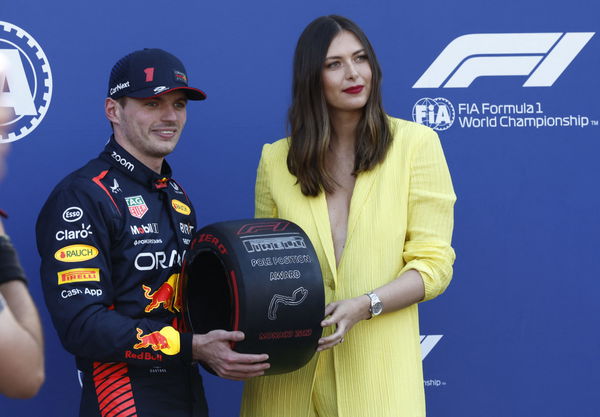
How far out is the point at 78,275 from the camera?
174 cm

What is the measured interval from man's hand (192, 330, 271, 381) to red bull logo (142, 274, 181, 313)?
0.13 m

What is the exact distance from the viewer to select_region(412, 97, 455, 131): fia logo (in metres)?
2.56

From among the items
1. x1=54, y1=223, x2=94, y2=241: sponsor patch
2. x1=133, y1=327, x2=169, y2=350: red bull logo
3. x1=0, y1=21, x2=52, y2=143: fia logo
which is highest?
x1=0, y1=21, x2=52, y2=143: fia logo

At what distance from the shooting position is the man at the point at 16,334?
1.02m

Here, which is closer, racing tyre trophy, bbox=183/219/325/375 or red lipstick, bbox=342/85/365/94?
racing tyre trophy, bbox=183/219/325/375

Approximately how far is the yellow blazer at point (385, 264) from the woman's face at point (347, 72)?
0.52 ft

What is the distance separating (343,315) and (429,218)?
0.31 m

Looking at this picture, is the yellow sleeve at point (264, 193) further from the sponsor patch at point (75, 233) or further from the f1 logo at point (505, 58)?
the f1 logo at point (505, 58)

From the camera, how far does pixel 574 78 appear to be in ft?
8.46

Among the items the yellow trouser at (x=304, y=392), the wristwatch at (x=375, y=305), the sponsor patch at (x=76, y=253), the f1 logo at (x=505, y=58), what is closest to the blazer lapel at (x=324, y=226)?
the wristwatch at (x=375, y=305)

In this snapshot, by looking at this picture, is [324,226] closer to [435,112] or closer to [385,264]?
[385,264]

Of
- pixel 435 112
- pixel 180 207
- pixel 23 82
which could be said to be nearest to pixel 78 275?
pixel 180 207

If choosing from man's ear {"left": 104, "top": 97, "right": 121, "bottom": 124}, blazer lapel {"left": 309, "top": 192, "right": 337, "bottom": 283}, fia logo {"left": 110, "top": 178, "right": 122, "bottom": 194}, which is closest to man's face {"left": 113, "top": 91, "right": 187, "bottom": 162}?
man's ear {"left": 104, "top": 97, "right": 121, "bottom": 124}

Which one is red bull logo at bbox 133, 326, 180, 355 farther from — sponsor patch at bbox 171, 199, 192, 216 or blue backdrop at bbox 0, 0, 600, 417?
blue backdrop at bbox 0, 0, 600, 417
